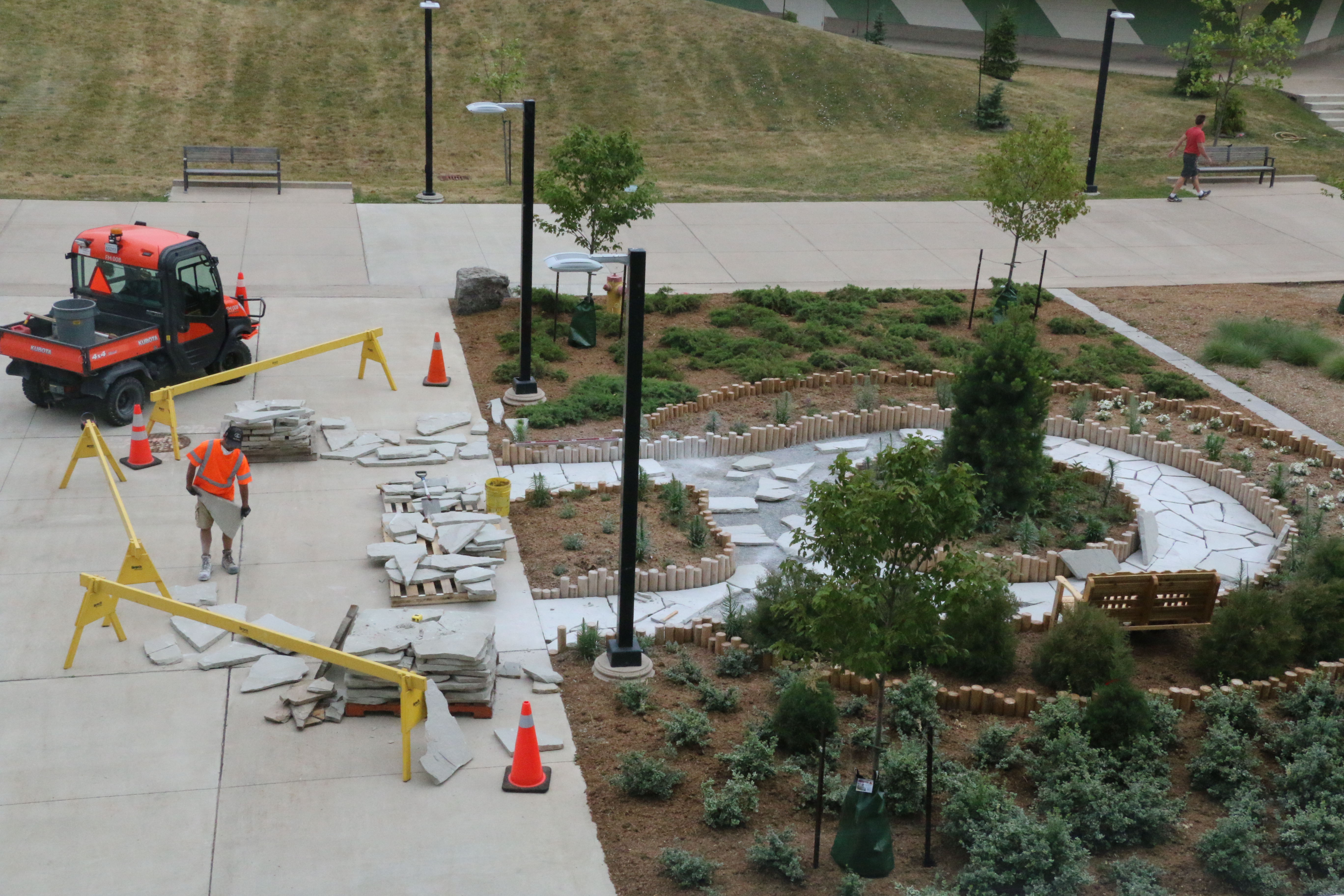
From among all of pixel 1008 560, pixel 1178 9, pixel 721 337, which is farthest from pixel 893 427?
pixel 1178 9

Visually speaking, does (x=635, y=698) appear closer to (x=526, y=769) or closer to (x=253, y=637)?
(x=526, y=769)

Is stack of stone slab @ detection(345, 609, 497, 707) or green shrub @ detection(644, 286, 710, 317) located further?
green shrub @ detection(644, 286, 710, 317)

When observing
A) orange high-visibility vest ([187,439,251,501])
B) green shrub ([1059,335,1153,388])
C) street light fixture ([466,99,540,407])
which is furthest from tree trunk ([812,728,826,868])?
green shrub ([1059,335,1153,388])

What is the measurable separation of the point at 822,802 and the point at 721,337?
34.1 ft

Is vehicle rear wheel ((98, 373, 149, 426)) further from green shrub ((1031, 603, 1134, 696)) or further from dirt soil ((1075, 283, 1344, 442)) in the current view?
dirt soil ((1075, 283, 1344, 442))

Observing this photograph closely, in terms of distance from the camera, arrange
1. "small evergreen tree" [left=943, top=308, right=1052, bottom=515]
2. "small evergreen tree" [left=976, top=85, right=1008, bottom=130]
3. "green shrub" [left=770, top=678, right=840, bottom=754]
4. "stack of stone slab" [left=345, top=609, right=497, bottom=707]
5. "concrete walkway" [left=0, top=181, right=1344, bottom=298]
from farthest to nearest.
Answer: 1. "small evergreen tree" [left=976, top=85, right=1008, bottom=130]
2. "concrete walkway" [left=0, top=181, right=1344, bottom=298]
3. "small evergreen tree" [left=943, top=308, right=1052, bottom=515]
4. "stack of stone slab" [left=345, top=609, right=497, bottom=707]
5. "green shrub" [left=770, top=678, right=840, bottom=754]

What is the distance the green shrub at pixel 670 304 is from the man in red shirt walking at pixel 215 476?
30.2 feet

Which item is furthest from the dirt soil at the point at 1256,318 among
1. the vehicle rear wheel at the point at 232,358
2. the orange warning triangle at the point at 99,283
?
the orange warning triangle at the point at 99,283

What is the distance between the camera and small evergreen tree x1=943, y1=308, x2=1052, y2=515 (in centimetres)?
1345

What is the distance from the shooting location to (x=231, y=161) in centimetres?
2709

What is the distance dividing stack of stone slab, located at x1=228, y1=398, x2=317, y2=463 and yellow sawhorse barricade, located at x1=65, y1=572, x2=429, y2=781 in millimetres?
3613

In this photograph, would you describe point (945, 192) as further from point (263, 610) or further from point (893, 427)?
point (263, 610)

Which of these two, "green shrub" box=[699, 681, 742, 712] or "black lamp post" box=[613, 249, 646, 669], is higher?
"black lamp post" box=[613, 249, 646, 669]

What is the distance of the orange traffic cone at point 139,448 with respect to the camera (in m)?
14.0
